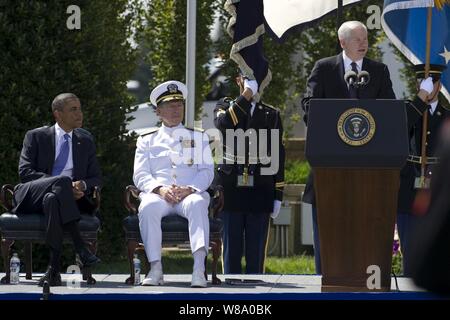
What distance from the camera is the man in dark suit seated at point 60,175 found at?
734cm

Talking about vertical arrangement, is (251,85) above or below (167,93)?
above

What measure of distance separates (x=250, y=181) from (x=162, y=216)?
1129mm

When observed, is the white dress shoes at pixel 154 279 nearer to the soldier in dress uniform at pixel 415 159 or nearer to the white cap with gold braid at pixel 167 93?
the white cap with gold braid at pixel 167 93

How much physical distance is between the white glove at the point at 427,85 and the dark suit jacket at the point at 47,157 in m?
2.31

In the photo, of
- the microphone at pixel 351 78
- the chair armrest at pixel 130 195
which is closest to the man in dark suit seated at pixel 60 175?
the chair armrest at pixel 130 195

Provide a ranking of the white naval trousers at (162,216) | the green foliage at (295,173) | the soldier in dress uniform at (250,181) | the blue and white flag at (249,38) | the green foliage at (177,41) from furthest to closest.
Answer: the green foliage at (295,173), the green foliage at (177,41), the blue and white flag at (249,38), the soldier in dress uniform at (250,181), the white naval trousers at (162,216)

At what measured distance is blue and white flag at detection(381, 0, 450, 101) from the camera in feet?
28.3

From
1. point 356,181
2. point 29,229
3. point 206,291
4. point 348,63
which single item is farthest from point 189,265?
point 356,181

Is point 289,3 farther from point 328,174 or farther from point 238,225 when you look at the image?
point 328,174

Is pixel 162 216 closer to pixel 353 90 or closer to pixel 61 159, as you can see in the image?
pixel 61 159

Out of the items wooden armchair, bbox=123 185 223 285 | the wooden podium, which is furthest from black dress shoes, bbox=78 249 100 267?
the wooden podium

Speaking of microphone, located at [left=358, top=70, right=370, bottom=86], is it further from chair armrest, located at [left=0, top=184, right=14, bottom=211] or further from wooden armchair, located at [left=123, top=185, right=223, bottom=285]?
chair armrest, located at [left=0, top=184, right=14, bottom=211]

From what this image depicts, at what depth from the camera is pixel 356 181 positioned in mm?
6402

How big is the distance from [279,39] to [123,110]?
262 centimetres
